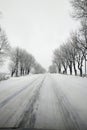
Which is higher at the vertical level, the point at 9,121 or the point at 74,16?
the point at 74,16

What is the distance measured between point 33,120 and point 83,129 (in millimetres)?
1750

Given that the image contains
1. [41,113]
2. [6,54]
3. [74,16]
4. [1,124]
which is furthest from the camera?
[6,54]

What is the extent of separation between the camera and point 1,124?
3.91 m

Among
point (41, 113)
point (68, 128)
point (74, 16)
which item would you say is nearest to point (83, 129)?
point (68, 128)

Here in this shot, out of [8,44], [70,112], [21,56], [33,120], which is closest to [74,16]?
[70,112]

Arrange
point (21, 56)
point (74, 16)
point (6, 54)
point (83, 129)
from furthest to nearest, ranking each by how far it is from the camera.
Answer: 1. point (21, 56)
2. point (6, 54)
3. point (74, 16)
4. point (83, 129)

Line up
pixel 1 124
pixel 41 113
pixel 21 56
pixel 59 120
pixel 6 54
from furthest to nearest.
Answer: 1. pixel 21 56
2. pixel 6 54
3. pixel 41 113
4. pixel 59 120
5. pixel 1 124

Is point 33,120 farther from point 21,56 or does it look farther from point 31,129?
point 21,56

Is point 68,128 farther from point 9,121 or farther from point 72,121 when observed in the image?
point 9,121

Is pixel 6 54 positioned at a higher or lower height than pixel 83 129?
higher

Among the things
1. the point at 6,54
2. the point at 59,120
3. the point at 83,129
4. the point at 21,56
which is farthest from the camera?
the point at 21,56

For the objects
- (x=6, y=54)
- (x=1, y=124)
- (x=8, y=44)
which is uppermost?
(x=8, y=44)

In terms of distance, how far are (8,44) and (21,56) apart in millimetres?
21705

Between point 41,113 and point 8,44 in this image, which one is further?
point 8,44
